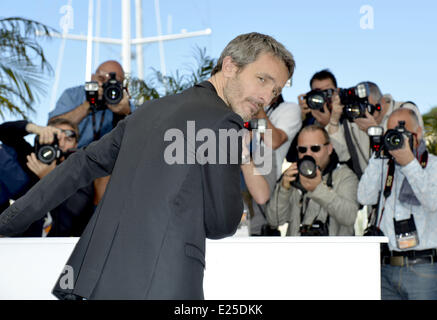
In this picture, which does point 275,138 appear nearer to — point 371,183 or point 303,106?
point 303,106

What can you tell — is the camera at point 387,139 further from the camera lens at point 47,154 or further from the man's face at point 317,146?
the camera lens at point 47,154

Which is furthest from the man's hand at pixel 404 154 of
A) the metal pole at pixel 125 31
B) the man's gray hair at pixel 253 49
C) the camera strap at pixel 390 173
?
the metal pole at pixel 125 31

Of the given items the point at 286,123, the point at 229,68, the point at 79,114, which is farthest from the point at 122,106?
the point at 229,68

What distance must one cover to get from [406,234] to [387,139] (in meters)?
0.58

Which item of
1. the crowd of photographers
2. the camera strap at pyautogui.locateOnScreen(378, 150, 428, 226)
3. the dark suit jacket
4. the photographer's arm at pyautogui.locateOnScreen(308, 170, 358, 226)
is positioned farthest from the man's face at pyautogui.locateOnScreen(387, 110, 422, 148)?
the dark suit jacket

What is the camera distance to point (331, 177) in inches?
141

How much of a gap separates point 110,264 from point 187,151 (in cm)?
36

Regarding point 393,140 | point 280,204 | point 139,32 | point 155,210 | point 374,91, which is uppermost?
point 139,32

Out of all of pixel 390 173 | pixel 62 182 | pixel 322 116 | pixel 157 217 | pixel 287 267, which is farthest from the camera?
pixel 322 116

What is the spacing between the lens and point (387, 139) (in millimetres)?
3193

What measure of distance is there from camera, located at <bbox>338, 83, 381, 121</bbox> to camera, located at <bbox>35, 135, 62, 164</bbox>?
2.02m

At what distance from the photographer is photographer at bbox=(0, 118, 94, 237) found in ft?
11.5
